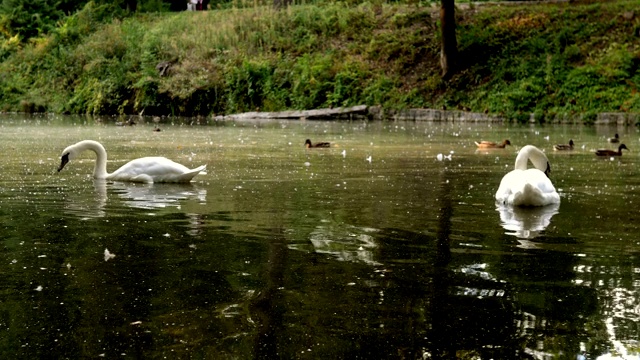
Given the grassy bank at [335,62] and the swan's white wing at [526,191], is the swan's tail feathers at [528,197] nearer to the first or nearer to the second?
the swan's white wing at [526,191]

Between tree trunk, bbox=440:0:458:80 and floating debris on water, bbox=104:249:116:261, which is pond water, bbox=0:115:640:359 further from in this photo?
tree trunk, bbox=440:0:458:80

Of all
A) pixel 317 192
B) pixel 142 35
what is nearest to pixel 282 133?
pixel 317 192

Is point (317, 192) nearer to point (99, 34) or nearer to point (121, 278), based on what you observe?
point (121, 278)

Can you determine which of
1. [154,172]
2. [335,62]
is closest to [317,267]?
[154,172]

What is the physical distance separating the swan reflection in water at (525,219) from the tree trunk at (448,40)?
24878 mm

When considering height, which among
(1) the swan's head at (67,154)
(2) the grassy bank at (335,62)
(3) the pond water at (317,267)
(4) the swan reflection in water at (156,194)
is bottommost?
(3) the pond water at (317,267)

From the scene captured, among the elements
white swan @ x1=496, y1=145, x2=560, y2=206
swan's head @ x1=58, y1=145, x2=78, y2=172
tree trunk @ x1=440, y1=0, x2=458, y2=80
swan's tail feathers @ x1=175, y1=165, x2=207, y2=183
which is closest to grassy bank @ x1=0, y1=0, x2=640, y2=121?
tree trunk @ x1=440, y1=0, x2=458, y2=80

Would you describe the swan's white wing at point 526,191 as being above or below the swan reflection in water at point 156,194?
above

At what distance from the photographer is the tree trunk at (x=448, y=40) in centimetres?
3578

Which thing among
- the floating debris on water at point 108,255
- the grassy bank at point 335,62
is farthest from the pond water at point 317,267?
the grassy bank at point 335,62

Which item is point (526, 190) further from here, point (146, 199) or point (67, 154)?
point (67, 154)

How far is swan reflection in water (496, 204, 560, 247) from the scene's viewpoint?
9.70 m

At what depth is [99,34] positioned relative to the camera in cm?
5144

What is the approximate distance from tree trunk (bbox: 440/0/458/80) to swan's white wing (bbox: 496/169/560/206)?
80.1ft
